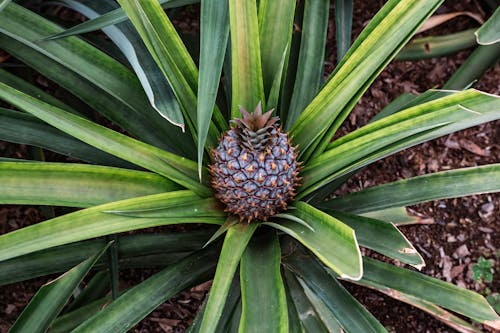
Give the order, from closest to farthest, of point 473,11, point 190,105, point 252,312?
point 252,312 < point 190,105 < point 473,11

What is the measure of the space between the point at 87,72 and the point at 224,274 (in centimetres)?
57

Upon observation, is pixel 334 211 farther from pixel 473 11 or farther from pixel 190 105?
pixel 473 11

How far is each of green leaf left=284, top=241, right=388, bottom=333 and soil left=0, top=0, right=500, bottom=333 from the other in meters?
0.70

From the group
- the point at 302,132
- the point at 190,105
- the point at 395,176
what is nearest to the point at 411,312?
the point at 395,176

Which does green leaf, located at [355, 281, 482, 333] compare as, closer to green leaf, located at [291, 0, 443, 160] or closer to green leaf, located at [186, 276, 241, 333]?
green leaf, located at [186, 276, 241, 333]

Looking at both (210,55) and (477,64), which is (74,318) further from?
(477,64)

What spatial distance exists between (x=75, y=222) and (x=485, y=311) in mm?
923

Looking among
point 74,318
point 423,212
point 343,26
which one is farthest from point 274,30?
point 423,212

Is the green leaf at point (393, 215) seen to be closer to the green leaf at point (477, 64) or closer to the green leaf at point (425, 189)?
the green leaf at point (425, 189)

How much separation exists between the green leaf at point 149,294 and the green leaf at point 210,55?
34 cm

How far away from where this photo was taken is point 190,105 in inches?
46.0

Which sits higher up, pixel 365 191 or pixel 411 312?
pixel 365 191

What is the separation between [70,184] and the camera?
43.3 inches

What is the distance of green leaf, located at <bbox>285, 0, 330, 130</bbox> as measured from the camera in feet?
4.48
